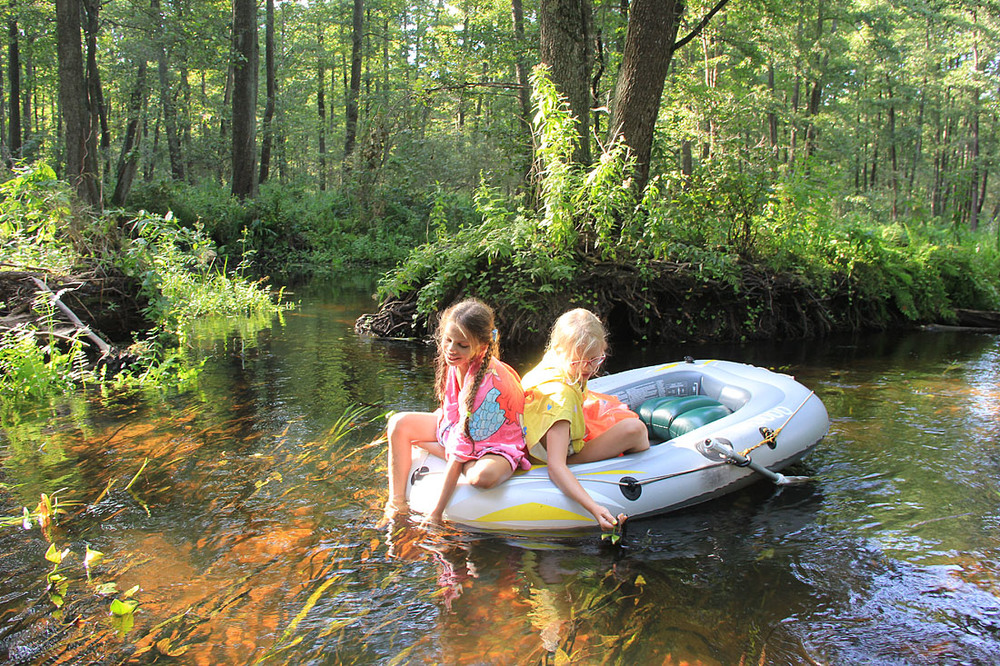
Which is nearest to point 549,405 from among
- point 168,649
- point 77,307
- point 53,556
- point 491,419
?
point 491,419

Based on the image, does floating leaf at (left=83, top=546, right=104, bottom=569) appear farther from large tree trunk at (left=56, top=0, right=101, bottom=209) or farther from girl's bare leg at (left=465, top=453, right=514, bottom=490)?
large tree trunk at (left=56, top=0, right=101, bottom=209)

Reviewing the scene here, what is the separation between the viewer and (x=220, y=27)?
50.9ft

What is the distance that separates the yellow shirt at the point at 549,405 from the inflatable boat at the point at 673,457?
0.16 m

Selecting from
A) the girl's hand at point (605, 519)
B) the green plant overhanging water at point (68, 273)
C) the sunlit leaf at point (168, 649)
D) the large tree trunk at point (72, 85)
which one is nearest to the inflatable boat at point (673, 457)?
the girl's hand at point (605, 519)

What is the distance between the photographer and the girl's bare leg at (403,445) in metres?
3.79

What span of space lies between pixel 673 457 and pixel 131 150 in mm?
14848

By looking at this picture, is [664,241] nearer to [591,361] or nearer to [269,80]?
[591,361]

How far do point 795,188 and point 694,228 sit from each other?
53.8 inches

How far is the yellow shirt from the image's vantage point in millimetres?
3600

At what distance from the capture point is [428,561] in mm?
3299

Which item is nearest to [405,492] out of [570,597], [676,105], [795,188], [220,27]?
[570,597]

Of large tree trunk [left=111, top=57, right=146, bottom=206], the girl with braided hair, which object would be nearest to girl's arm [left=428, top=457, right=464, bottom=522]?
the girl with braided hair

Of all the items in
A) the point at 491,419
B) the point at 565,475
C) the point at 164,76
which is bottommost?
the point at 565,475

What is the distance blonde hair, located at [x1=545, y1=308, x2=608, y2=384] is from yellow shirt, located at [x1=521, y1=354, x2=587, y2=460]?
2.1 inches
